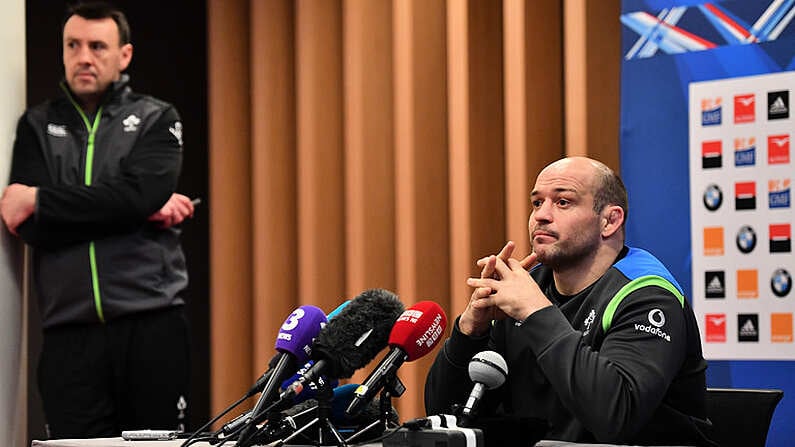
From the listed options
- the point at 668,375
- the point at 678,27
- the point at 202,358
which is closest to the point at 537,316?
the point at 668,375

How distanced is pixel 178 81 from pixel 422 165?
6.42 feet

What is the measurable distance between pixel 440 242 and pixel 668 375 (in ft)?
8.20

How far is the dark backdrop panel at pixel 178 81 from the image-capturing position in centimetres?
590

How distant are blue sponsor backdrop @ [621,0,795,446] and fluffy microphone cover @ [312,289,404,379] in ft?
5.52

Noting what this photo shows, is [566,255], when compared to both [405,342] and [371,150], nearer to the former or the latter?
[405,342]

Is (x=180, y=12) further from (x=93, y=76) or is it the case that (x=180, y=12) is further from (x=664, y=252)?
(x=664, y=252)

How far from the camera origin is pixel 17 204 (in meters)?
3.66

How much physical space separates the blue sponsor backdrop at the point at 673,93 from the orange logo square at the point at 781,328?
103 millimetres

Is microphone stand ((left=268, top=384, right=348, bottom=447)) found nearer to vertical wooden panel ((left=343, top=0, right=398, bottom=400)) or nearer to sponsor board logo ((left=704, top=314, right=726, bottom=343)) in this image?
sponsor board logo ((left=704, top=314, right=726, bottom=343))

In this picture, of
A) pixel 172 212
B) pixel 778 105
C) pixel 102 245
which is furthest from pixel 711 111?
pixel 102 245

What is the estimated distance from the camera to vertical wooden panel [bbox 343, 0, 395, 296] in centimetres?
494

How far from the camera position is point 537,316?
236 cm

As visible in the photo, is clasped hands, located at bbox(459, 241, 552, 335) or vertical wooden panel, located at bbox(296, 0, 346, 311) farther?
vertical wooden panel, located at bbox(296, 0, 346, 311)

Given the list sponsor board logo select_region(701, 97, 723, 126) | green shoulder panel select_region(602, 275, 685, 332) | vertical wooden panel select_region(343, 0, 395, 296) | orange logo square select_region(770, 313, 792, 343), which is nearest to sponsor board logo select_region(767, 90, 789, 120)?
sponsor board logo select_region(701, 97, 723, 126)
